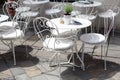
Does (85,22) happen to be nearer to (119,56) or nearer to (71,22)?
(71,22)

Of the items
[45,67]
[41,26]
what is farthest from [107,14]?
[45,67]

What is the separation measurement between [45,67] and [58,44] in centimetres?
63

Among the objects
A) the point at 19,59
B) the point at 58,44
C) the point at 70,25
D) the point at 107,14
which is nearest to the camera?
the point at 58,44

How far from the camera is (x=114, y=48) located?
4672 mm

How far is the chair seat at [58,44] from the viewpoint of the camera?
11.4 feet

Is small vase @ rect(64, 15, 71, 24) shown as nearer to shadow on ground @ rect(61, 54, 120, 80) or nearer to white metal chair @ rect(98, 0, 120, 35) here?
shadow on ground @ rect(61, 54, 120, 80)

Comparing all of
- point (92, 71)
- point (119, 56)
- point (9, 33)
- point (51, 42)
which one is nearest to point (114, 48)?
point (119, 56)

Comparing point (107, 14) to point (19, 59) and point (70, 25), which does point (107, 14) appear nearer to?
point (70, 25)

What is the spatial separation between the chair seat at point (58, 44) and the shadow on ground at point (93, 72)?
18.8 inches

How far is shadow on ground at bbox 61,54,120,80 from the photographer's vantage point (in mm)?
3653

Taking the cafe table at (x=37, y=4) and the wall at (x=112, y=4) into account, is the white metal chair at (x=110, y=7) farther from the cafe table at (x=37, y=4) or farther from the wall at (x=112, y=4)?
the cafe table at (x=37, y=4)

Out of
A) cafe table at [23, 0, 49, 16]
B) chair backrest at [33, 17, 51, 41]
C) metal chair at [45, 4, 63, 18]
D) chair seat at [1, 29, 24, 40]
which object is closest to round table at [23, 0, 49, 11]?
cafe table at [23, 0, 49, 16]

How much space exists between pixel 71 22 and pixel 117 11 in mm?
2014

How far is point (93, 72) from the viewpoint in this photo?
3787 mm
